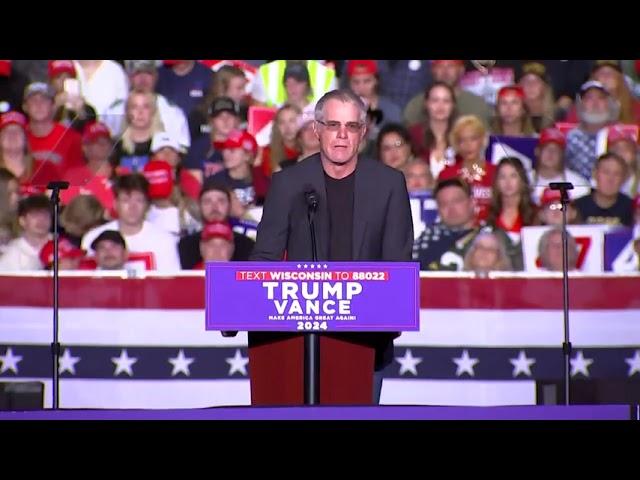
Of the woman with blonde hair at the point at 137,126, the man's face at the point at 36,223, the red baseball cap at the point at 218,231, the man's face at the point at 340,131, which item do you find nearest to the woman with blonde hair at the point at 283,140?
the red baseball cap at the point at 218,231

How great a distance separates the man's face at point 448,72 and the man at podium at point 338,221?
263 cm

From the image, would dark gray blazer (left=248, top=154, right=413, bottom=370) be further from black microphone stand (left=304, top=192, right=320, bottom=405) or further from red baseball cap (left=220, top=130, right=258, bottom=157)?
red baseball cap (left=220, top=130, right=258, bottom=157)

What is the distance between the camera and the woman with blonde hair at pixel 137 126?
23.6 feet

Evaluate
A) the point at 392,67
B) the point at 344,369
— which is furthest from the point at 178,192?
the point at 344,369

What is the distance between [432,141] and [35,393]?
8.22 feet

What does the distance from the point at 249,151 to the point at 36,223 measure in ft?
4.01

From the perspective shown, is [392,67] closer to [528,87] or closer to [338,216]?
[528,87]

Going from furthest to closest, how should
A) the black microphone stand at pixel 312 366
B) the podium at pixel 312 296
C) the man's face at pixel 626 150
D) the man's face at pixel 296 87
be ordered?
the man's face at pixel 626 150 < the man's face at pixel 296 87 < the black microphone stand at pixel 312 366 < the podium at pixel 312 296

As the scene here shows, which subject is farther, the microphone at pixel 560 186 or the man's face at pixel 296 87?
the man's face at pixel 296 87

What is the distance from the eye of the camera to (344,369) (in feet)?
14.1

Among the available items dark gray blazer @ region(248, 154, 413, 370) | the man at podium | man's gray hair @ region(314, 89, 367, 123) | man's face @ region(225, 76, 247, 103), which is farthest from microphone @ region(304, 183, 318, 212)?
man's face @ region(225, 76, 247, 103)

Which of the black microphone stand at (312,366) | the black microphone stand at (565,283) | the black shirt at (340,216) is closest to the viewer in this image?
the black microphone stand at (312,366)

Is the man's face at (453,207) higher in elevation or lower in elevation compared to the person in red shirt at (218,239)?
higher

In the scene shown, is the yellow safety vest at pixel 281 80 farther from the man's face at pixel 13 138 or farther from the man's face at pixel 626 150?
the man's face at pixel 626 150
